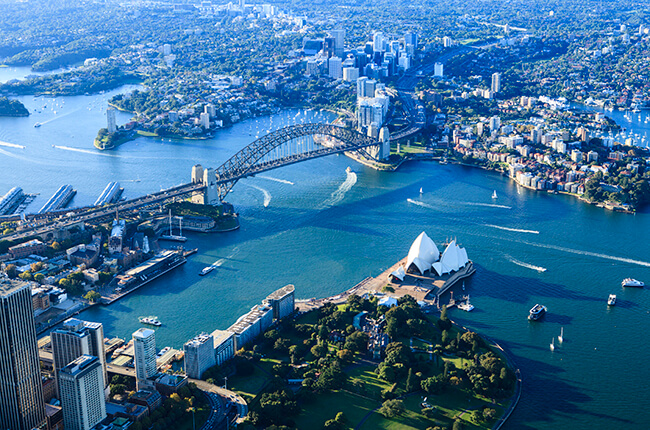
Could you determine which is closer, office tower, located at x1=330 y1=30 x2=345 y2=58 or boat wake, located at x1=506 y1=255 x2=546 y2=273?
boat wake, located at x1=506 y1=255 x2=546 y2=273

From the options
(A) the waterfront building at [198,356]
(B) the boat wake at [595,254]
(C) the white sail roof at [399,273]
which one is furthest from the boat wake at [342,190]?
(A) the waterfront building at [198,356]

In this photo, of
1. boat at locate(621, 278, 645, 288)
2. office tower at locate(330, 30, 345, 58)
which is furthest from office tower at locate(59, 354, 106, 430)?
office tower at locate(330, 30, 345, 58)

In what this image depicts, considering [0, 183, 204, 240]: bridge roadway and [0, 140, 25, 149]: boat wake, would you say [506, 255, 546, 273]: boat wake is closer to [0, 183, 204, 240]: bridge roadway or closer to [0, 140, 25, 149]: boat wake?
[0, 183, 204, 240]: bridge roadway

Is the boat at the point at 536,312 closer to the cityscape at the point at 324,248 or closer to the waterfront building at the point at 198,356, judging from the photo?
the cityscape at the point at 324,248

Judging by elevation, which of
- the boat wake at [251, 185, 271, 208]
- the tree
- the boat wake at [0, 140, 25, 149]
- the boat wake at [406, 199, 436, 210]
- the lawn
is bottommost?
the lawn

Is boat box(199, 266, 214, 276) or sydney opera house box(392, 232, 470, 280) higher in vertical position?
sydney opera house box(392, 232, 470, 280)

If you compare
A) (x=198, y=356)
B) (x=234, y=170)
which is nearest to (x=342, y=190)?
(x=234, y=170)

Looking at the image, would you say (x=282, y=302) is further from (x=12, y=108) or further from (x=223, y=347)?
(x=12, y=108)

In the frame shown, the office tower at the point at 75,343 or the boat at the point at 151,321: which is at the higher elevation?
the office tower at the point at 75,343
